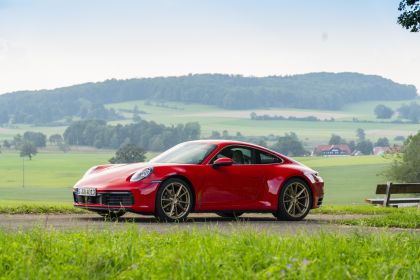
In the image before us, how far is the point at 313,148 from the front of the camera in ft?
502

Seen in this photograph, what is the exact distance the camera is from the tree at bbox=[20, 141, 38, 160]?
515 ft

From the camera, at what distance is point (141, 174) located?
44.5 feet

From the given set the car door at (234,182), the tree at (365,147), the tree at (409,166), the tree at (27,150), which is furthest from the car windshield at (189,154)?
the tree at (27,150)

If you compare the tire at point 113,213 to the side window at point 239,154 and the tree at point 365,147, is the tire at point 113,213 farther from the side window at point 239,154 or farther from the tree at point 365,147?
the tree at point 365,147

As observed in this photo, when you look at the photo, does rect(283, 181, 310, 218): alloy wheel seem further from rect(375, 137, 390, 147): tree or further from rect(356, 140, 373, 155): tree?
rect(375, 137, 390, 147): tree

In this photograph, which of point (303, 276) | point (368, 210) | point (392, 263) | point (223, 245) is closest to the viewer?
point (303, 276)

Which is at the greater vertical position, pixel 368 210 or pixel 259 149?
pixel 259 149

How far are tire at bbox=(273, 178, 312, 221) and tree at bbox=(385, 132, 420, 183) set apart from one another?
69840 millimetres

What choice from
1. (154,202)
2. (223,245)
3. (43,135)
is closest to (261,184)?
(154,202)

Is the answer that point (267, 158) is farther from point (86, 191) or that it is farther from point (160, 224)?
point (86, 191)

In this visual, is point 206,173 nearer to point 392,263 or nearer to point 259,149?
point 259,149

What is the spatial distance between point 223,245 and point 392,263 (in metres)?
1.63

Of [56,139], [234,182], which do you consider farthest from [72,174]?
[234,182]

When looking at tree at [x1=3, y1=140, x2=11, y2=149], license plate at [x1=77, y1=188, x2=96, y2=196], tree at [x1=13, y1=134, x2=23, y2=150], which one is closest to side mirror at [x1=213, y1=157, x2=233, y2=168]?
license plate at [x1=77, y1=188, x2=96, y2=196]
